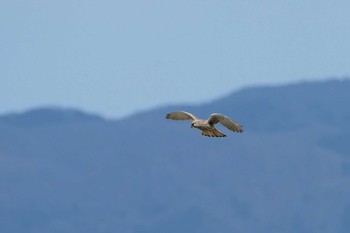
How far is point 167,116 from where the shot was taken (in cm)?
4003

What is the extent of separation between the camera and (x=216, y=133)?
38.2 meters

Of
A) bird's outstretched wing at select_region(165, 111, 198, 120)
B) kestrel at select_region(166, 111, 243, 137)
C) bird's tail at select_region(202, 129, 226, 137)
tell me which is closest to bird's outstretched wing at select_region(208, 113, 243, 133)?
kestrel at select_region(166, 111, 243, 137)

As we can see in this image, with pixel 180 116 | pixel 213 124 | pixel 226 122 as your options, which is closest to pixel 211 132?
pixel 213 124

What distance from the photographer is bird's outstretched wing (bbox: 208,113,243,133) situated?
37319mm

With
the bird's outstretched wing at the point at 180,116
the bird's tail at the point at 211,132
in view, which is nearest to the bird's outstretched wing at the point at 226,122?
the bird's tail at the point at 211,132

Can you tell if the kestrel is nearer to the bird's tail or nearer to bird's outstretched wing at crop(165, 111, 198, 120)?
the bird's tail

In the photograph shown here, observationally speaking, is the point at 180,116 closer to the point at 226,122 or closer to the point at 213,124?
the point at 213,124

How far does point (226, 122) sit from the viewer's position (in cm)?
3822

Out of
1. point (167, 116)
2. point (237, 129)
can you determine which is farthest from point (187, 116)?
point (237, 129)

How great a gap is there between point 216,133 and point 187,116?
1972 mm

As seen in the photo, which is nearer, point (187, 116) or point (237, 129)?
point (237, 129)

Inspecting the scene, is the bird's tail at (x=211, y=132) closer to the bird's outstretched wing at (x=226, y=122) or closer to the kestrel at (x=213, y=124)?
the kestrel at (x=213, y=124)

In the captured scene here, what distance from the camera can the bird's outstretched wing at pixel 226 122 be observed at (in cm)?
3732

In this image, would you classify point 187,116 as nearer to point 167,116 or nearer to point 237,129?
point 167,116
